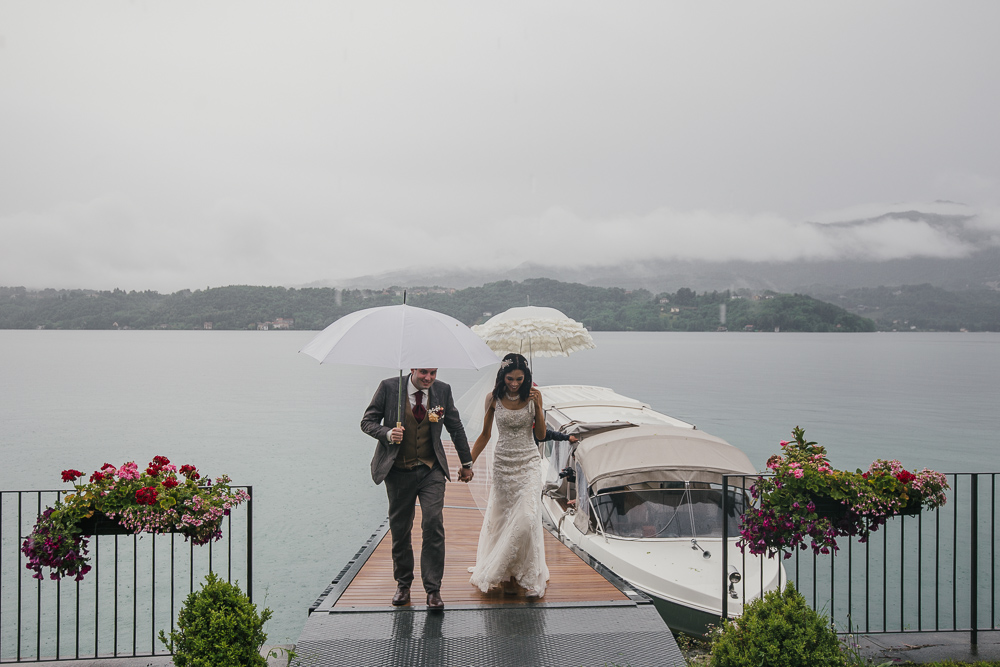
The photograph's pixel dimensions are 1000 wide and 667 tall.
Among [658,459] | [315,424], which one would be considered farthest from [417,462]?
[315,424]

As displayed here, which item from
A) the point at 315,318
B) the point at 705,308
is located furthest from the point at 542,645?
the point at 705,308

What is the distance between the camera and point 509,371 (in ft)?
20.4

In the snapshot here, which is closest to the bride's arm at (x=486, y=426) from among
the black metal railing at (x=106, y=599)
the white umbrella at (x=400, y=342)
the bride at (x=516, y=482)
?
the bride at (x=516, y=482)

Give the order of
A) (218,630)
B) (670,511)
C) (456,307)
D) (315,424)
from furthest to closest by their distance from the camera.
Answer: (456,307), (315,424), (670,511), (218,630)

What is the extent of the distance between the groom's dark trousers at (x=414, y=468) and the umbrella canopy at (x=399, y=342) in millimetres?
513

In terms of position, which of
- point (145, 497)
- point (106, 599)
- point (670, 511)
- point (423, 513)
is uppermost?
point (145, 497)

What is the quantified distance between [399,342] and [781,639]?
3.31 m

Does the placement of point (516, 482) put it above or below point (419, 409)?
below

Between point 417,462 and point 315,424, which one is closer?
point 417,462

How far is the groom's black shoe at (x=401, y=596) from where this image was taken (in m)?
5.87

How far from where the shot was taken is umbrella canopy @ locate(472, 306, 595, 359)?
460 inches

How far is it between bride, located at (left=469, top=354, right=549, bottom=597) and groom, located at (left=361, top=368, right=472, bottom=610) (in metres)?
0.59

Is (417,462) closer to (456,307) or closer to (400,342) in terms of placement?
(400,342)

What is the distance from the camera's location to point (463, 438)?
600 cm
